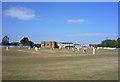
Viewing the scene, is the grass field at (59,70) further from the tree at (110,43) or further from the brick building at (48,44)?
the brick building at (48,44)

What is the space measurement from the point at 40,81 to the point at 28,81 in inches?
21.1

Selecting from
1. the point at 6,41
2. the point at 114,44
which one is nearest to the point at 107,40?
the point at 114,44

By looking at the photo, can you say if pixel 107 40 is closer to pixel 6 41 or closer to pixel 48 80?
pixel 6 41

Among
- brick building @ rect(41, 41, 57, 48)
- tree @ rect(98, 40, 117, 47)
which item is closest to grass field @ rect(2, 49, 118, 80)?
tree @ rect(98, 40, 117, 47)

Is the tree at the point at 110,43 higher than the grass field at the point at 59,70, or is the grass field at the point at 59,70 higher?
the tree at the point at 110,43

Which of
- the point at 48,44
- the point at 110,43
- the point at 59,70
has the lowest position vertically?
the point at 59,70

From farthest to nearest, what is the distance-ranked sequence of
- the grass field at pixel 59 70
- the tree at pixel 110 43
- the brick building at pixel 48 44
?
the brick building at pixel 48 44 < the tree at pixel 110 43 < the grass field at pixel 59 70

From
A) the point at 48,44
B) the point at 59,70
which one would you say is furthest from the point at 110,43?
the point at 59,70

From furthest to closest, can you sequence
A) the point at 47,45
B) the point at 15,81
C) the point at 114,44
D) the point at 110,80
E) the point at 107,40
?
1. the point at 47,45
2. the point at 107,40
3. the point at 114,44
4. the point at 110,80
5. the point at 15,81

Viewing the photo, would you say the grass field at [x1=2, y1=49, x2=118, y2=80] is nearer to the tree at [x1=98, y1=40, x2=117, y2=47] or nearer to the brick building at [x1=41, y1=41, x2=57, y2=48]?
the tree at [x1=98, y1=40, x2=117, y2=47]

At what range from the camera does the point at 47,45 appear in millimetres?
150625

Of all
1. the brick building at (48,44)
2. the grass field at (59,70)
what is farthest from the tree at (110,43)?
the grass field at (59,70)

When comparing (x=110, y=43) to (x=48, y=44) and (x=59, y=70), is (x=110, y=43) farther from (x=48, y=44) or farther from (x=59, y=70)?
A: (x=59, y=70)

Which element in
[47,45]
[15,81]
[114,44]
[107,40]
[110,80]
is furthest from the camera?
[47,45]
